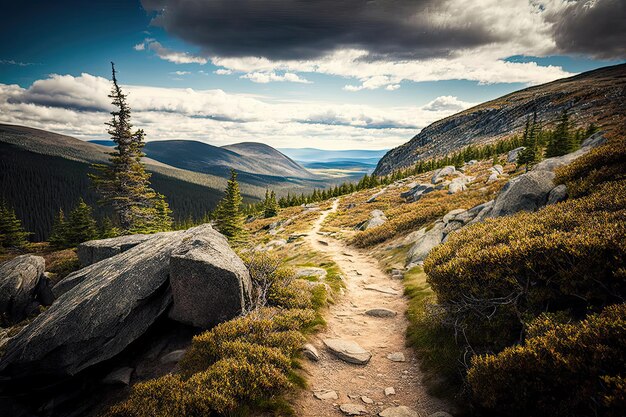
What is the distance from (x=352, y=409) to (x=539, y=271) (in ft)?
19.8

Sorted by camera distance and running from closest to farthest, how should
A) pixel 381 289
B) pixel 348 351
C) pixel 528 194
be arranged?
pixel 348 351
pixel 528 194
pixel 381 289

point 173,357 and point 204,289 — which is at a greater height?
point 204,289

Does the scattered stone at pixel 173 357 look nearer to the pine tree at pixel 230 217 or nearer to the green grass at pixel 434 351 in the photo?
the green grass at pixel 434 351

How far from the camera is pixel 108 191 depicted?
32750 mm

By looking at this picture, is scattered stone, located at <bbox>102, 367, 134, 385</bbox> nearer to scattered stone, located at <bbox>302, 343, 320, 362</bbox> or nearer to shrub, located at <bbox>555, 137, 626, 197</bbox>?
scattered stone, located at <bbox>302, 343, 320, 362</bbox>

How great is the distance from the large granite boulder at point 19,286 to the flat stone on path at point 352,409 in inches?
1177

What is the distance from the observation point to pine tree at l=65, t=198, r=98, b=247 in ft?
148

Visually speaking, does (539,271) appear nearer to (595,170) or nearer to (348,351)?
(348,351)

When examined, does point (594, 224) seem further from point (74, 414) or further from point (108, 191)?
point (108, 191)

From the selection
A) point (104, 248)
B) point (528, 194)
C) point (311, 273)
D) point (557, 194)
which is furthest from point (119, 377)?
point (528, 194)

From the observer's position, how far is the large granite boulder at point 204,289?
10.6 meters

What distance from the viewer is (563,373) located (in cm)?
498


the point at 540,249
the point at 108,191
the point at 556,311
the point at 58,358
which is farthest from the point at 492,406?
the point at 108,191

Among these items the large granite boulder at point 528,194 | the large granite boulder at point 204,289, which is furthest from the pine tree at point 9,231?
the large granite boulder at point 528,194
